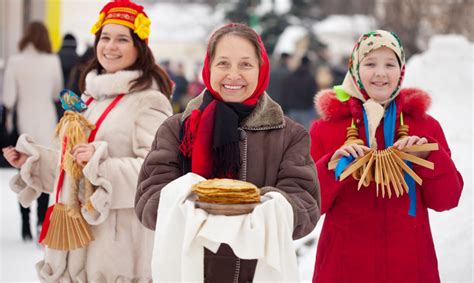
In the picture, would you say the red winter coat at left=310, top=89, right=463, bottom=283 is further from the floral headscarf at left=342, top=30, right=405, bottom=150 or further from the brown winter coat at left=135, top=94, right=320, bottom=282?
the brown winter coat at left=135, top=94, right=320, bottom=282

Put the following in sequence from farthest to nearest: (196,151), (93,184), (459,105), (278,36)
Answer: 1. (278,36)
2. (459,105)
3. (93,184)
4. (196,151)

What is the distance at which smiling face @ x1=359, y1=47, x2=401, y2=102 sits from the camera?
4.41m

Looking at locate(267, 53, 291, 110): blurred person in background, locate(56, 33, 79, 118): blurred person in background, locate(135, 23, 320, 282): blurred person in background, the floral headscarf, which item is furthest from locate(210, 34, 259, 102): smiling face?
locate(267, 53, 291, 110): blurred person in background

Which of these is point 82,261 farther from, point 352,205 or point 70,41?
point 70,41

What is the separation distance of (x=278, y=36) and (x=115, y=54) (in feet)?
80.7

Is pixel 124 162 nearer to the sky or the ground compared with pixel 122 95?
nearer to the ground

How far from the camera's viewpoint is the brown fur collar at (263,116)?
3.64 meters

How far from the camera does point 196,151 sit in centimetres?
355

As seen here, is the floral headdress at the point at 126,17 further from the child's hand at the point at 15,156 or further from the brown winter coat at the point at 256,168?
the brown winter coat at the point at 256,168

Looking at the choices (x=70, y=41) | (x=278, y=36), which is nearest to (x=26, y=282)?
(x=70, y=41)

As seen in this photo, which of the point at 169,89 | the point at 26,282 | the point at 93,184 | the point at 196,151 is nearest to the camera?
the point at 196,151

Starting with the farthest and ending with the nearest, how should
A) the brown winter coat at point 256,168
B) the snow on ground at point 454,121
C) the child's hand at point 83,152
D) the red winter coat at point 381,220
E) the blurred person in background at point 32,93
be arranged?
the blurred person in background at point 32,93, the snow on ground at point 454,121, the child's hand at point 83,152, the red winter coat at point 381,220, the brown winter coat at point 256,168

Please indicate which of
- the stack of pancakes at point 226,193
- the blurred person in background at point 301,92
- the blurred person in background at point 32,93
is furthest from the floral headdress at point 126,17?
the blurred person in background at point 301,92

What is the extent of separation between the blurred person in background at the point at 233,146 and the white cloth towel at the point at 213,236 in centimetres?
10
